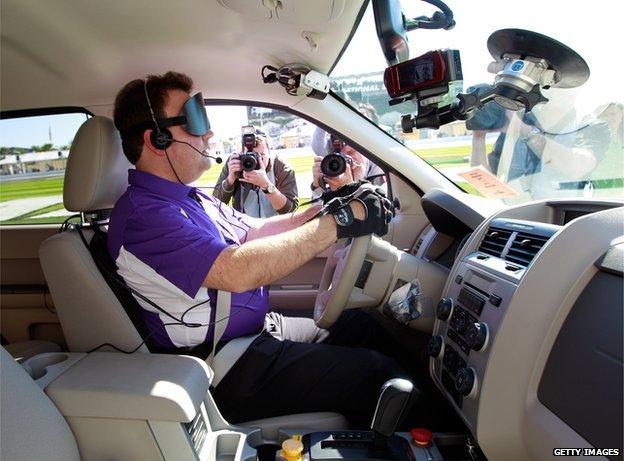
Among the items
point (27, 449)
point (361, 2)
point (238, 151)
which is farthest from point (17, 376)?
point (238, 151)

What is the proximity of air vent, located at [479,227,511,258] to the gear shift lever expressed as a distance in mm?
525

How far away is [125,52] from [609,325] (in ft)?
6.76

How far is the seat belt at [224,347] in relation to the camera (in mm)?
1438

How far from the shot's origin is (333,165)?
1630mm

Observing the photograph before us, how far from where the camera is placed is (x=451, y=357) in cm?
140

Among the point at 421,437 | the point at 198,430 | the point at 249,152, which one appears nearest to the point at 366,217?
the point at 421,437

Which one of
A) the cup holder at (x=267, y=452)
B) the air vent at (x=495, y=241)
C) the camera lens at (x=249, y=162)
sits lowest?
the cup holder at (x=267, y=452)

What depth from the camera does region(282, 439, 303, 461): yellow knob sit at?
1.20m

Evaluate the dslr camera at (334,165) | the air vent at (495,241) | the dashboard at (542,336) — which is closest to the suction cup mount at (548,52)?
the dashboard at (542,336)

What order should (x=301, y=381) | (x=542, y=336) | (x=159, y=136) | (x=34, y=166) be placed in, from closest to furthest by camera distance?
1. (x=542, y=336)
2. (x=301, y=381)
3. (x=159, y=136)
4. (x=34, y=166)

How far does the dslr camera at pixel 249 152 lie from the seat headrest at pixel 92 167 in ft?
2.83

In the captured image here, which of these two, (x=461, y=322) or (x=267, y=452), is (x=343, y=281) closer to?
(x=461, y=322)

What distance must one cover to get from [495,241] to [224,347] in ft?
3.25

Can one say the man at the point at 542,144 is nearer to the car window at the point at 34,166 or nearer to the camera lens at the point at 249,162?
the camera lens at the point at 249,162
